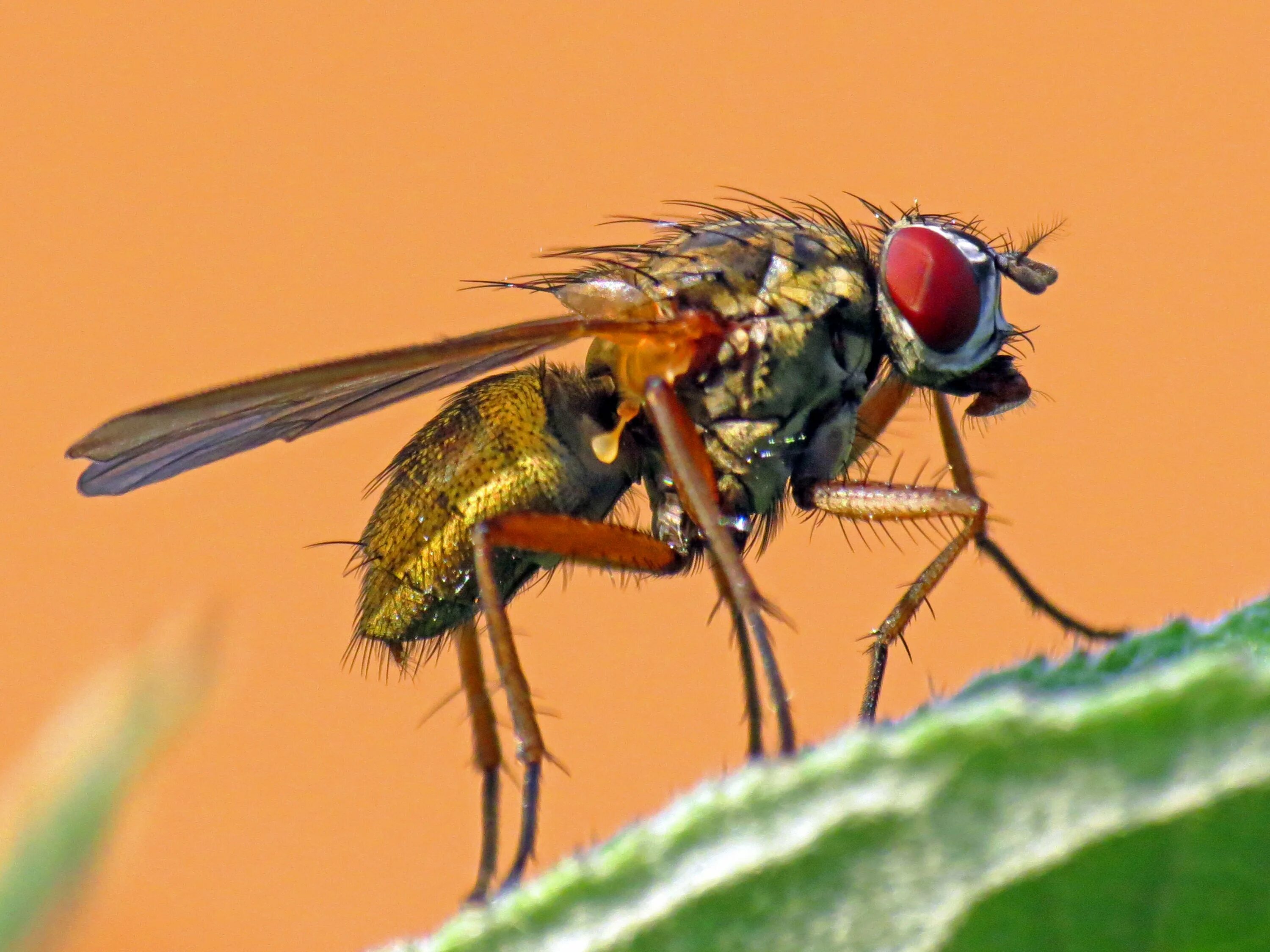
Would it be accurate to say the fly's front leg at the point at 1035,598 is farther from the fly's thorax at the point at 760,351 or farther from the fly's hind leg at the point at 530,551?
the fly's hind leg at the point at 530,551

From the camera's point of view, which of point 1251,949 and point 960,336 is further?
point 960,336

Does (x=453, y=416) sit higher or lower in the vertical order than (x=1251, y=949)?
higher

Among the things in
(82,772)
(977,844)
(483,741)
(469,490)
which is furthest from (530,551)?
(977,844)

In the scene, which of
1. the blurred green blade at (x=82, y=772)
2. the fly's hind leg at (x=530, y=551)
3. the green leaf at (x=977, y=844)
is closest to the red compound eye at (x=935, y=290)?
the fly's hind leg at (x=530, y=551)

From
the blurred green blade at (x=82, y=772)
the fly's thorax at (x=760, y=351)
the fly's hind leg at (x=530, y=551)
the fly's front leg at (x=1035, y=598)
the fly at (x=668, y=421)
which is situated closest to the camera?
the blurred green blade at (x=82, y=772)

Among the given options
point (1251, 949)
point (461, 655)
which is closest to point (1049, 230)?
point (461, 655)

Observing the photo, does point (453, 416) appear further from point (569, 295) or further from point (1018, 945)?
point (1018, 945)

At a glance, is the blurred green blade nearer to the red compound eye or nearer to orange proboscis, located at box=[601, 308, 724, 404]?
orange proboscis, located at box=[601, 308, 724, 404]
